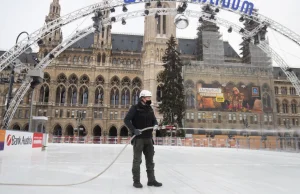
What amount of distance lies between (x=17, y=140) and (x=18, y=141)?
0.13 metres

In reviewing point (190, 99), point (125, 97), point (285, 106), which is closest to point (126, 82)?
point (125, 97)

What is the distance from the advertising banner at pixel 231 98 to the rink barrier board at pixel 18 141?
110ft

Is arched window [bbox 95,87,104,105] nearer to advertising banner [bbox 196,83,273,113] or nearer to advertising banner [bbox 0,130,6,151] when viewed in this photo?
advertising banner [bbox 196,83,273,113]

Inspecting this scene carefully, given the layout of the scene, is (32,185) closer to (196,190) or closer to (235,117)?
(196,190)

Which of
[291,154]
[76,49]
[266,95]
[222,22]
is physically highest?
[76,49]

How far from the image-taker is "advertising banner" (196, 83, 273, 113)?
1727 inches

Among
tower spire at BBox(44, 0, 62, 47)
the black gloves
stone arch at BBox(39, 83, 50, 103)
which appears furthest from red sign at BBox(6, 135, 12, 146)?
tower spire at BBox(44, 0, 62, 47)

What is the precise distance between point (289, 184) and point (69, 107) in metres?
48.8

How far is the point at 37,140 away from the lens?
1403 centimetres

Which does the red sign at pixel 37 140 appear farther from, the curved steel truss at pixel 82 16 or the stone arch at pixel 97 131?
the stone arch at pixel 97 131

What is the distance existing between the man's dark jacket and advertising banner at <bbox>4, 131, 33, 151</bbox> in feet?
25.2

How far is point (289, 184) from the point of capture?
177 inches

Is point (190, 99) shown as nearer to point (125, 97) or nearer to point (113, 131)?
point (125, 97)

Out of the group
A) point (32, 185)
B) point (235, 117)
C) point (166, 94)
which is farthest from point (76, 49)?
point (32, 185)
